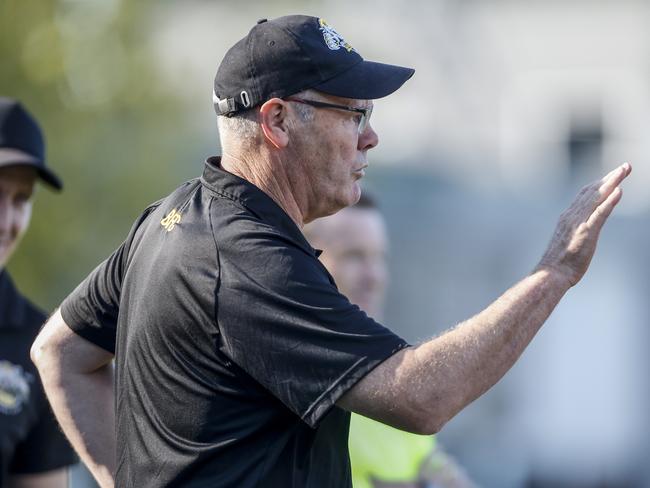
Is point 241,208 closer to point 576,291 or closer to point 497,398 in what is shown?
point 576,291

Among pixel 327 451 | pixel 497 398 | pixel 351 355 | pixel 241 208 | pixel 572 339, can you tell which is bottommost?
pixel 497 398

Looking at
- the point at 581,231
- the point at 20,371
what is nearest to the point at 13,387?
the point at 20,371

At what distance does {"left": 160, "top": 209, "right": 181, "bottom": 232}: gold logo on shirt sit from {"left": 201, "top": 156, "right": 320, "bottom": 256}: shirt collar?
→ 4.1 inches

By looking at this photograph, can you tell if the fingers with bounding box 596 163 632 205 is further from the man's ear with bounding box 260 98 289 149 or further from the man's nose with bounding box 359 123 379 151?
the man's ear with bounding box 260 98 289 149

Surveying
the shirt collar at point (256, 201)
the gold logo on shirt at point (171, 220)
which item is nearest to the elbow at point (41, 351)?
the gold logo on shirt at point (171, 220)

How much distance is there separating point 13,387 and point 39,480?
36cm

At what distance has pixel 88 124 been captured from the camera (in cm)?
1161

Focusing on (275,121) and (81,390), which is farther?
(81,390)

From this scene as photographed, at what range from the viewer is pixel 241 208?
292 cm

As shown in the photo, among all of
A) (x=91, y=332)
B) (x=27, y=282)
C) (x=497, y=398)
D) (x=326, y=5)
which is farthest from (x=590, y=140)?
(x=91, y=332)

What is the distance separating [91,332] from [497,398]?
27.8 ft

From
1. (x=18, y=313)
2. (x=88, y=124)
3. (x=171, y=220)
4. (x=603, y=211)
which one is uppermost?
Answer: (x=603, y=211)

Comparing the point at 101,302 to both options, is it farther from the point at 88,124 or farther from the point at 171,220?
the point at 88,124

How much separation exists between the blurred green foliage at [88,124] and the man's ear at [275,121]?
800cm
